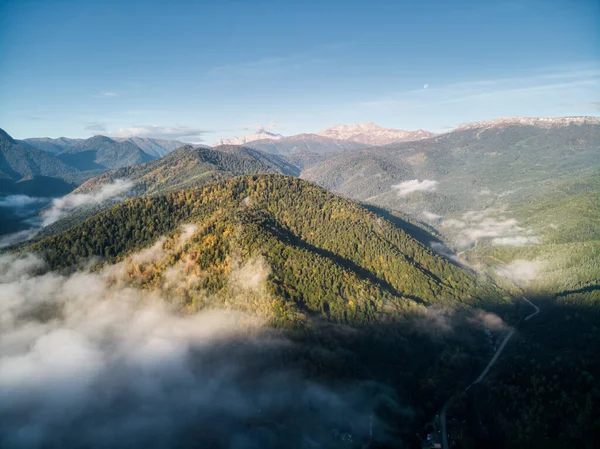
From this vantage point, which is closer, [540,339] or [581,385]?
[581,385]

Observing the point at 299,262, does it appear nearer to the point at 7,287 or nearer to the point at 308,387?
the point at 308,387

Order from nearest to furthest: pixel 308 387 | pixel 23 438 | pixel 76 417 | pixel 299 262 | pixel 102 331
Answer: pixel 23 438 → pixel 76 417 → pixel 308 387 → pixel 102 331 → pixel 299 262

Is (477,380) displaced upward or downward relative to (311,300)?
downward

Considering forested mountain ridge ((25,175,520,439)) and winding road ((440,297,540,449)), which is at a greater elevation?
forested mountain ridge ((25,175,520,439))

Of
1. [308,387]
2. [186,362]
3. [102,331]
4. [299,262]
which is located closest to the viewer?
[308,387]

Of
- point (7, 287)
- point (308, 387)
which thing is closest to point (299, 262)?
point (308, 387)

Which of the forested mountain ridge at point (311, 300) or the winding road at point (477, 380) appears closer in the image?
the winding road at point (477, 380)

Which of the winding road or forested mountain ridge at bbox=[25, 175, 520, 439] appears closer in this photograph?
the winding road

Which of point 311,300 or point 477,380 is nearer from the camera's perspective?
point 477,380

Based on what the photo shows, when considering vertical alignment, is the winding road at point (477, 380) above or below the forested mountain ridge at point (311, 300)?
below

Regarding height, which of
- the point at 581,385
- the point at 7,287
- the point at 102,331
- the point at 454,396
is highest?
the point at 7,287

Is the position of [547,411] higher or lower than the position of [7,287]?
lower
